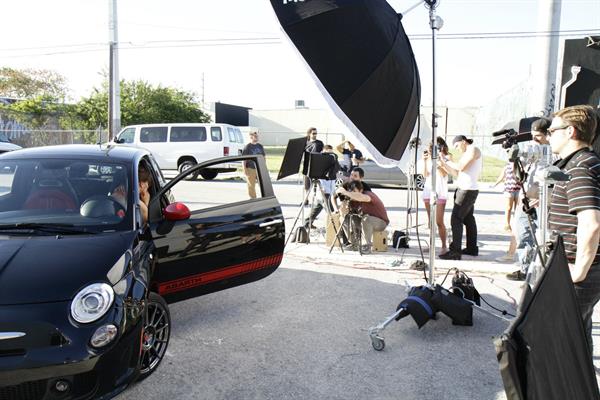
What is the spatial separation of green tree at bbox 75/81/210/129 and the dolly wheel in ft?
111

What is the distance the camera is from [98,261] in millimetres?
3033

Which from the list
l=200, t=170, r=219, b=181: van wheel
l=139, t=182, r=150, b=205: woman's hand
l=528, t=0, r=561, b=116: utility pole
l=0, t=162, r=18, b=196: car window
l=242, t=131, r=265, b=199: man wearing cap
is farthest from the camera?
l=200, t=170, r=219, b=181: van wheel

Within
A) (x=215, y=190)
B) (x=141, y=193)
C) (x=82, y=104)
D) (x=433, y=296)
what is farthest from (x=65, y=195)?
(x=82, y=104)

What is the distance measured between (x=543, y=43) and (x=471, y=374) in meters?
6.53

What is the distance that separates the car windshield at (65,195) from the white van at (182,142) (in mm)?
14909

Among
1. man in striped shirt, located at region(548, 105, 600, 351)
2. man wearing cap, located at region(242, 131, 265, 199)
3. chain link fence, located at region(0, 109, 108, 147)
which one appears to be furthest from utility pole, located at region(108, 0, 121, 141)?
man in striped shirt, located at region(548, 105, 600, 351)

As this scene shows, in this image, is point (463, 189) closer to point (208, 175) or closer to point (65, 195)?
point (65, 195)

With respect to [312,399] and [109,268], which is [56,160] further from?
[312,399]

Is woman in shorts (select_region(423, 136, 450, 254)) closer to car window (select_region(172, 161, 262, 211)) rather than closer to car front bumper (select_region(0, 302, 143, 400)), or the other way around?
car window (select_region(172, 161, 262, 211))

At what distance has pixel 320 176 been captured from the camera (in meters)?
7.83

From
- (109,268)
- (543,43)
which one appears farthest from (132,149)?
(543,43)

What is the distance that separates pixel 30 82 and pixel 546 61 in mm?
45956

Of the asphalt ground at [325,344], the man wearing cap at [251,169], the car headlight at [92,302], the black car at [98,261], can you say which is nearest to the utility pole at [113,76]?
the man wearing cap at [251,169]

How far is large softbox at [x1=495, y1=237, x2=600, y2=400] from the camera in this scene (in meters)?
1.75
